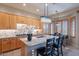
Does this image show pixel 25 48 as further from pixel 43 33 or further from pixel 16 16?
pixel 16 16

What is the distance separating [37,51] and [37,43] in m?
0.21

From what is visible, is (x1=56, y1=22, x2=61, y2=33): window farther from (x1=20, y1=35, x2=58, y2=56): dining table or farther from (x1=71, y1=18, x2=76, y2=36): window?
(x1=71, y1=18, x2=76, y2=36): window

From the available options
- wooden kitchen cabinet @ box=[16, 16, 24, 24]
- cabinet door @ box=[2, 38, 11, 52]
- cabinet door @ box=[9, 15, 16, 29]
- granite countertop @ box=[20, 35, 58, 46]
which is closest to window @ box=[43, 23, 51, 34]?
granite countertop @ box=[20, 35, 58, 46]

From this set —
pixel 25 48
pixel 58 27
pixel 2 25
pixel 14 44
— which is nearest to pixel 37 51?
pixel 25 48

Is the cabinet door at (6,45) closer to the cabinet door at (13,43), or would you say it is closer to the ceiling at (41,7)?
the cabinet door at (13,43)

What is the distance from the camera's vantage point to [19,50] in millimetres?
2072

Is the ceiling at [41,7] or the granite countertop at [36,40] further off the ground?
the ceiling at [41,7]

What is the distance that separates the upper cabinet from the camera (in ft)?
7.19

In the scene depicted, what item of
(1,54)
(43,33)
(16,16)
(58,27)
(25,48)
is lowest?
(1,54)

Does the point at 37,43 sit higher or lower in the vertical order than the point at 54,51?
higher

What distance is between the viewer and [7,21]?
2.33 m

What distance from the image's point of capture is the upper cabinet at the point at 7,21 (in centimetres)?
219

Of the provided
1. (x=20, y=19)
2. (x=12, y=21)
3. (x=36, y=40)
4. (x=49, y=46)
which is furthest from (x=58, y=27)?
(x=12, y=21)

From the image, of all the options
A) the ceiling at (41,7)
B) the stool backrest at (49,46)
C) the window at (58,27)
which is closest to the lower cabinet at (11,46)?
the stool backrest at (49,46)
